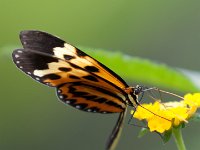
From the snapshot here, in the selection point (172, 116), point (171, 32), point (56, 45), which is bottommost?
point (172, 116)

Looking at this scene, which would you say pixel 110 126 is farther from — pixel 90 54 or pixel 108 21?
pixel 90 54

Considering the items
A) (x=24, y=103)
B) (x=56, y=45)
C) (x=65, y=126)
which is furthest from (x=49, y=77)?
(x=24, y=103)

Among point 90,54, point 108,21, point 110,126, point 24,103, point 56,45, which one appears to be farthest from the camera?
point 108,21

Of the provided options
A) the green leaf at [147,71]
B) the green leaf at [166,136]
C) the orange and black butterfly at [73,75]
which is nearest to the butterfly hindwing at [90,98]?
the orange and black butterfly at [73,75]

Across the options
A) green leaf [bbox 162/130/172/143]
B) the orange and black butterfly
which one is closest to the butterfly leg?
the orange and black butterfly

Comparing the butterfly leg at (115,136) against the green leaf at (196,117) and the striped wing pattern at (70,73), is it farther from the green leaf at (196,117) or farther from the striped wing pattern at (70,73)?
the green leaf at (196,117)

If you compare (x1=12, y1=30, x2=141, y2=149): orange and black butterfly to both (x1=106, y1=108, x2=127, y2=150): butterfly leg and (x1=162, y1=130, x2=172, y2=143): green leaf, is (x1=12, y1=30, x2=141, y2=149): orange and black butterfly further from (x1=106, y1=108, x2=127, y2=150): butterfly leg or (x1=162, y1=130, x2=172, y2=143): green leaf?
(x1=162, y1=130, x2=172, y2=143): green leaf

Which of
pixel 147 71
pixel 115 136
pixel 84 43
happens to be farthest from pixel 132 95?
pixel 84 43
